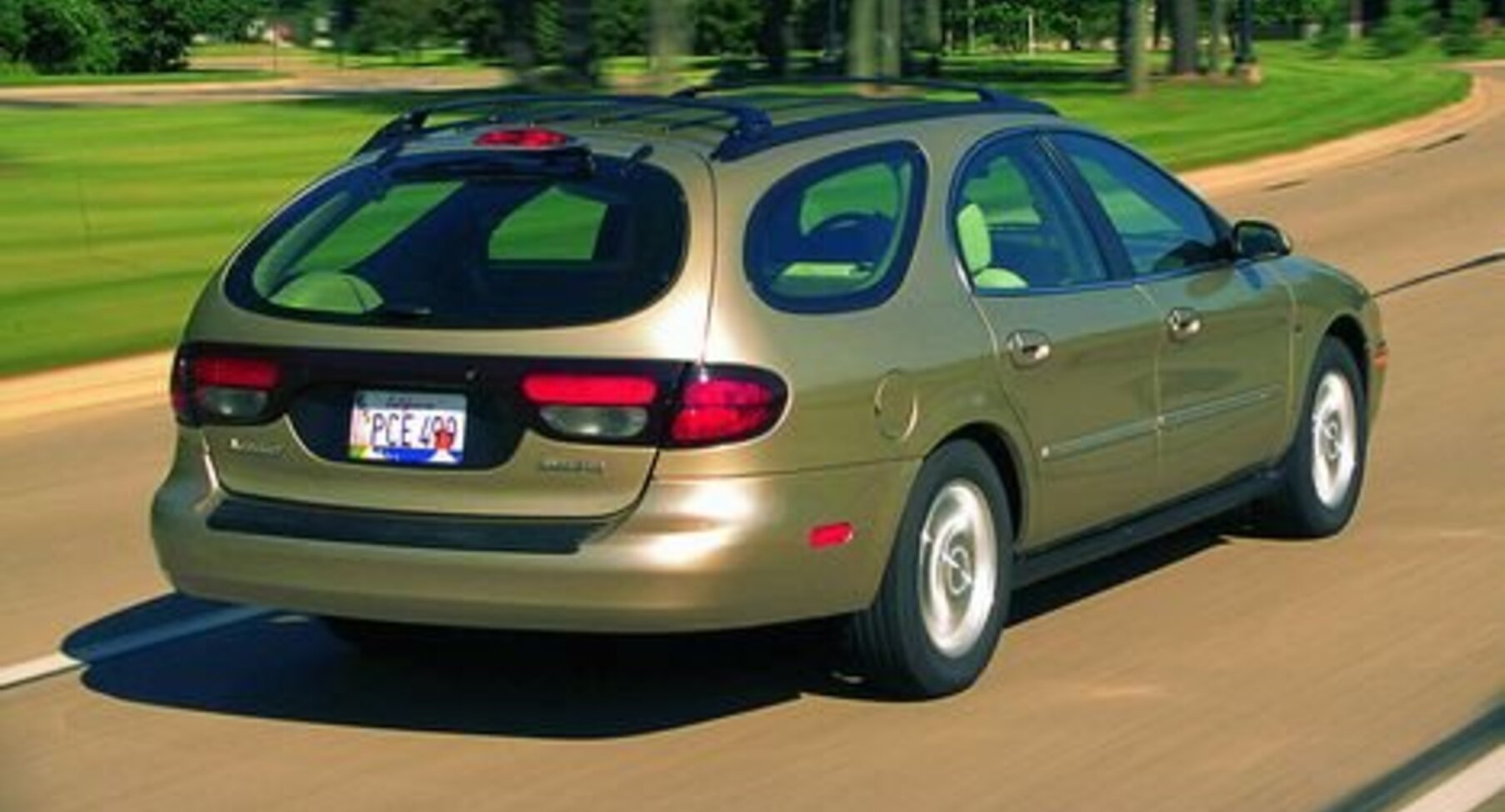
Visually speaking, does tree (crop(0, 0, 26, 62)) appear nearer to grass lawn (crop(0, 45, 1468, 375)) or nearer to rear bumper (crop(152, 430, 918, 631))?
grass lawn (crop(0, 45, 1468, 375))

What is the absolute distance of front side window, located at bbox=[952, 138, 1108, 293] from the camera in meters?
6.87

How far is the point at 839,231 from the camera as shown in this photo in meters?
6.53

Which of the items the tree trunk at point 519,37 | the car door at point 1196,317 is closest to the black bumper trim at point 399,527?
the car door at point 1196,317

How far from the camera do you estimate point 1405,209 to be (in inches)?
900

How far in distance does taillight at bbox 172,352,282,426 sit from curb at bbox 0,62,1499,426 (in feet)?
20.4

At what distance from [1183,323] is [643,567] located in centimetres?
237

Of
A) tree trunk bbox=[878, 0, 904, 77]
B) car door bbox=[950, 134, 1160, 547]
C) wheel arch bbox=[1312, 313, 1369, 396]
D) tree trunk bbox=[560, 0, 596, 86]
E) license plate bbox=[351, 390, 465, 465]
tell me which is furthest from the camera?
tree trunk bbox=[878, 0, 904, 77]

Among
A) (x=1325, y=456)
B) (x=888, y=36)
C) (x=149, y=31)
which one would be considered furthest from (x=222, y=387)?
(x=149, y=31)

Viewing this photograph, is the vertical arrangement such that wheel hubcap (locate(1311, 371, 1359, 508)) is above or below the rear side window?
below

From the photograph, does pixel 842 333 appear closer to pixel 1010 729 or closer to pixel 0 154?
pixel 1010 729

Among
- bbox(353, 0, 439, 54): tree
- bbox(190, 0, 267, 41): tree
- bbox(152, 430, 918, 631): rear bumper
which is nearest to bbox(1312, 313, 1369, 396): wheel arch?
bbox(152, 430, 918, 631): rear bumper

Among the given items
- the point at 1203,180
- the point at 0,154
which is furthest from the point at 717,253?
the point at 0,154

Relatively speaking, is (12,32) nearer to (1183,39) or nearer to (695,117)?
(1183,39)

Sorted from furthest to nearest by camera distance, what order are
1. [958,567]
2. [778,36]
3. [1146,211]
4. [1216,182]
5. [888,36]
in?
[778,36], [888,36], [1216,182], [1146,211], [958,567]
